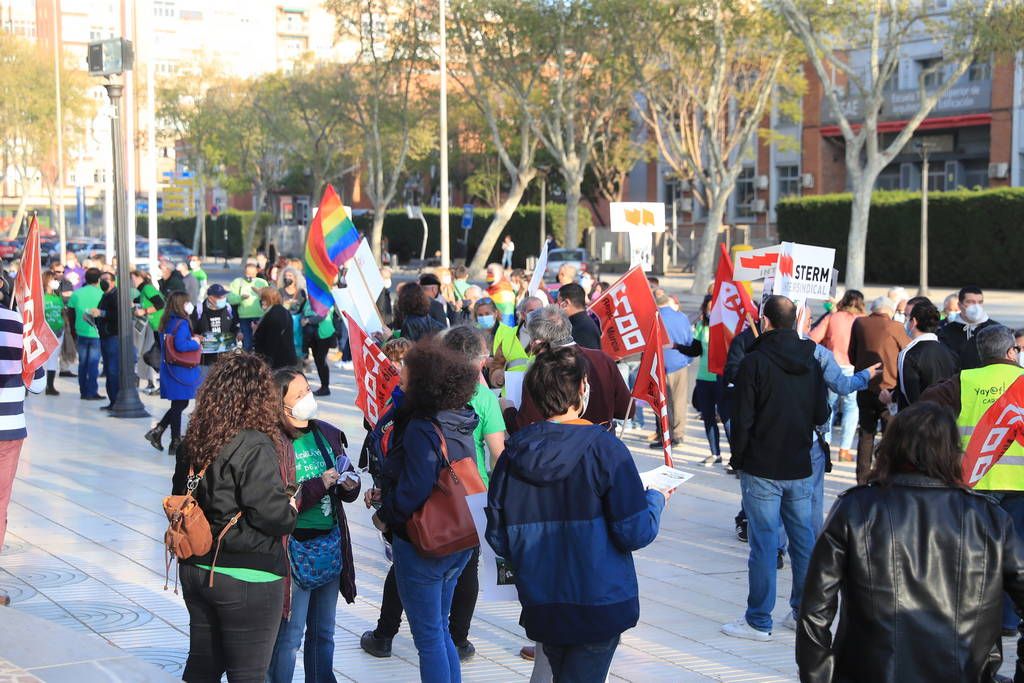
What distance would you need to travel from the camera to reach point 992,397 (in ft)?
21.9

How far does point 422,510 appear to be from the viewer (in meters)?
4.96

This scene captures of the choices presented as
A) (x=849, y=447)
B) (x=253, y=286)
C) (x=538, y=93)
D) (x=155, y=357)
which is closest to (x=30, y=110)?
(x=538, y=93)

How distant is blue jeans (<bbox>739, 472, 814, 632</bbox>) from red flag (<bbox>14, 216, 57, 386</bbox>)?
457cm

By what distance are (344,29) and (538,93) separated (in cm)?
679

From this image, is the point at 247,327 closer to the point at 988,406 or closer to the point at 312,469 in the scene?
the point at 988,406

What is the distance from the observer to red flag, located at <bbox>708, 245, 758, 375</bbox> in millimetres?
9906

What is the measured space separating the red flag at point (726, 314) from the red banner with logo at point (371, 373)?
3627 mm

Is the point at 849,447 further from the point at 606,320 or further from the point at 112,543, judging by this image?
the point at 112,543

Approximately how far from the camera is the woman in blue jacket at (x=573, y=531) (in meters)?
4.21

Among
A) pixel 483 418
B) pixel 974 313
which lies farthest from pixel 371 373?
pixel 974 313

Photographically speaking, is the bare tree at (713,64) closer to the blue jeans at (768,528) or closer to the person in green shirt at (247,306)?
the person in green shirt at (247,306)

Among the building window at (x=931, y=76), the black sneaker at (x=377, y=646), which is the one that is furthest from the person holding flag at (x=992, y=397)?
the building window at (x=931, y=76)

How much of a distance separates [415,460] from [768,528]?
8.32 ft

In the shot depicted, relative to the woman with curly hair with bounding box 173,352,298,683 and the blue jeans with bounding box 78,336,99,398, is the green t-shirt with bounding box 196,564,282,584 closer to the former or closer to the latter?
the woman with curly hair with bounding box 173,352,298,683
